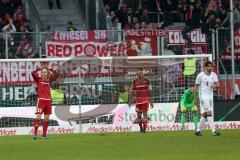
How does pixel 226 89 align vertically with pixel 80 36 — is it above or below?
below

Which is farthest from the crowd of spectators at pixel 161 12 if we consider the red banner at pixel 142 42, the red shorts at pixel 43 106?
the red shorts at pixel 43 106

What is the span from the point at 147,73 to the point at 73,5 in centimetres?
807

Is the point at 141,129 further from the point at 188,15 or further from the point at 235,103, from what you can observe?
the point at 188,15

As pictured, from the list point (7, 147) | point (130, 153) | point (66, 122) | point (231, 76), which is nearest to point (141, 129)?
point (66, 122)

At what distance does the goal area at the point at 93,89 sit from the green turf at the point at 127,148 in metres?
5.67

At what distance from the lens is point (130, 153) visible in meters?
17.3

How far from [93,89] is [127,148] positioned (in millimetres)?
10725

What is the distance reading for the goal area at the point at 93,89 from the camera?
94.3 feet

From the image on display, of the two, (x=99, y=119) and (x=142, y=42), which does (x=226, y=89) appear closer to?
(x=142, y=42)

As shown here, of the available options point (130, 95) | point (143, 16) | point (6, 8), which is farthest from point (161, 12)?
point (130, 95)

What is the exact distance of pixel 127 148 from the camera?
1881cm

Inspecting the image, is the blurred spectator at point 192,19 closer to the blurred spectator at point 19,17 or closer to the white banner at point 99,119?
the white banner at point 99,119

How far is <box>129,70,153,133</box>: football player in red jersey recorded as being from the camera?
2677 cm

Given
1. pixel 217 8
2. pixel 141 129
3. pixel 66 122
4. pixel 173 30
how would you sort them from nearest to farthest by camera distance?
pixel 141 129
pixel 66 122
pixel 173 30
pixel 217 8
